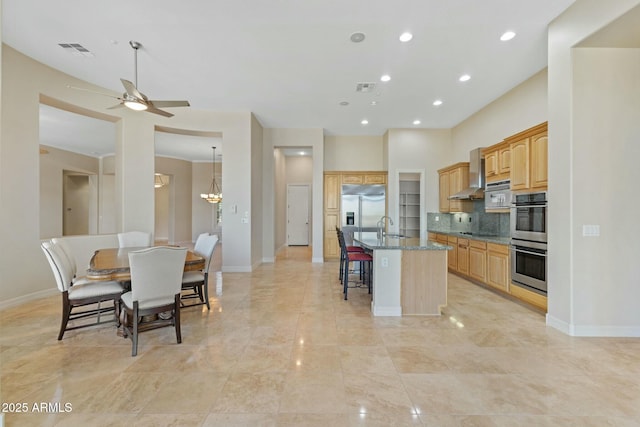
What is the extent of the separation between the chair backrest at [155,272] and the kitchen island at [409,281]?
212 centimetres

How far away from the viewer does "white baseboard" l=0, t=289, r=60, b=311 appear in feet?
11.6

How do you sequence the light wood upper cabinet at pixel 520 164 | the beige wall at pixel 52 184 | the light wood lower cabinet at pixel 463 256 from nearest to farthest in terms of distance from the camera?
the light wood upper cabinet at pixel 520 164 → the light wood lower cabinet at pixel 463 256 → the beige wall at pixel 52 184

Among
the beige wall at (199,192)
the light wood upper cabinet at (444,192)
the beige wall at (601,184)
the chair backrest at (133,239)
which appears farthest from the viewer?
the beige wall at (199,192)

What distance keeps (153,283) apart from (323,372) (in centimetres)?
166

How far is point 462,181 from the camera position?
5.60 m

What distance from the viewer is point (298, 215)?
32.6ft

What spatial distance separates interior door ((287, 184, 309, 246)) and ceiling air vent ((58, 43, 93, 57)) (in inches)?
263

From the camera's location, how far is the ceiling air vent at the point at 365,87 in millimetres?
4410

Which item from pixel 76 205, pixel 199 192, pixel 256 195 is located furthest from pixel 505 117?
pixel 76 205

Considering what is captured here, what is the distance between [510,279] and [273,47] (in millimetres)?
→ 4438

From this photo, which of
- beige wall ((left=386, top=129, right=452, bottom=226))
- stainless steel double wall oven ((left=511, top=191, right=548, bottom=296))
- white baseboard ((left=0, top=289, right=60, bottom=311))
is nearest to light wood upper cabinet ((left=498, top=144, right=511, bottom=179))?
stainless steel double wall oven ((left=511, top=191, right=548, bottom=296))

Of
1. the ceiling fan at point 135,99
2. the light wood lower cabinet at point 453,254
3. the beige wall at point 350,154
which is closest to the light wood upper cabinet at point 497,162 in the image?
the light wood lower cabinet at point 453,254

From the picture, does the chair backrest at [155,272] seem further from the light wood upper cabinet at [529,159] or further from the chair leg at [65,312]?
the light wood upper cabinet at [529,159]

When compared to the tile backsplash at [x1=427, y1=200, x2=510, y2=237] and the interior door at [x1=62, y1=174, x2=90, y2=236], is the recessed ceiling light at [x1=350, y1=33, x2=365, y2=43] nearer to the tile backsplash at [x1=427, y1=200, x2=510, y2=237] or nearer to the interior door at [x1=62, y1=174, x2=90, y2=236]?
the tile backsplash at [x1=427, y1=200, x2=510, y2=237]
